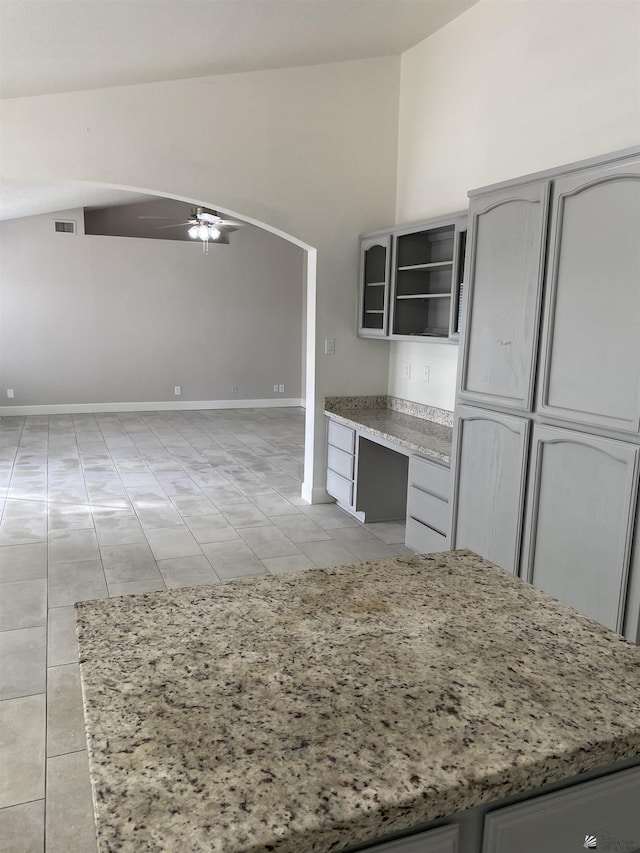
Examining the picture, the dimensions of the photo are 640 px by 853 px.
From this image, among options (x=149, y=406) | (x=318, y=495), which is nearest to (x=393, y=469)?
(x=318, y=495)

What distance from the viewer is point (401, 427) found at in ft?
14.7

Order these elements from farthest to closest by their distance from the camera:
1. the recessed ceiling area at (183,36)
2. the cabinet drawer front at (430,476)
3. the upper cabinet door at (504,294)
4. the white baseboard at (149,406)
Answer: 1. the white baseboard at (149,406)
2. the cabinet drawer front at (430,476)
3. the recessed ceiling area at (183,36)
4. the upper cabinet door at (504,294)

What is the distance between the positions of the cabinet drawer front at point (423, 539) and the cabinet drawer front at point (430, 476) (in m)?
0.24

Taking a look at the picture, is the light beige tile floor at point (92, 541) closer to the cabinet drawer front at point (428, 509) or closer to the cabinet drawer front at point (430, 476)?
the cabinet drawer front at point (428, 509)

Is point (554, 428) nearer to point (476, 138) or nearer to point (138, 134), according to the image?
point (476, 138)

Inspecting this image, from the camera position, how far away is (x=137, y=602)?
1.43 m

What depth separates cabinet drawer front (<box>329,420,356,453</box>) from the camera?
4.78 meters

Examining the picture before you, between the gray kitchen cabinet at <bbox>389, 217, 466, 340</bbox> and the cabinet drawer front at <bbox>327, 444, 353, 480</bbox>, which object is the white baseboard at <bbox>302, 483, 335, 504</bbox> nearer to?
the cabinet drawer front at <bbox>327, 444, 353, 480</bbox>

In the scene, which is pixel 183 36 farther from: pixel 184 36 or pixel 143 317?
pixel 143 317

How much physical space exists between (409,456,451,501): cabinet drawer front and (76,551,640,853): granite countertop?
219 cm

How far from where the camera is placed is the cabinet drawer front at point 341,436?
4.78 metres

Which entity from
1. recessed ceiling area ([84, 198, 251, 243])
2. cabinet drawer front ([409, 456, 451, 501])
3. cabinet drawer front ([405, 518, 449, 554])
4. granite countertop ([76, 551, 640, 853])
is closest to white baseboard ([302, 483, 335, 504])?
cabinet drawer front ([405, 518, 449, 554])

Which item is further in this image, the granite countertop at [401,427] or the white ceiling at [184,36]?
the granite countertop at [401,427]

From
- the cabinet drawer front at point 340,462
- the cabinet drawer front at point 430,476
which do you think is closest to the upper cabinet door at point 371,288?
the cabinet drawer front at point 340,462
